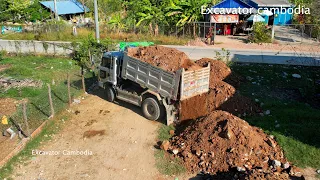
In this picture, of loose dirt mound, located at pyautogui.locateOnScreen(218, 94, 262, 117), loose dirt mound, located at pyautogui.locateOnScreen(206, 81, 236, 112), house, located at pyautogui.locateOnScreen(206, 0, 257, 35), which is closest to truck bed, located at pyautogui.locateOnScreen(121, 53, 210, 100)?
loose dirt mound, located at pyautogui.locateOnScreen(206, 81, 236, 112)

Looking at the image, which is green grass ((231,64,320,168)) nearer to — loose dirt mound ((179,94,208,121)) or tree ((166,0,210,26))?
loose dirt mound ((179,94,208,121))

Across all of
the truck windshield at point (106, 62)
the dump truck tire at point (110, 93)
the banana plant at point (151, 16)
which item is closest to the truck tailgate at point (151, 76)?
the truck windshield at point (106, 62)

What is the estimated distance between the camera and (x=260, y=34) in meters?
25.3

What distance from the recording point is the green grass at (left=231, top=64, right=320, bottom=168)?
8.48 m

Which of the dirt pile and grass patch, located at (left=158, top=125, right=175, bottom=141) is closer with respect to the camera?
grass patch, located at (left=158, top=125, right=175, bottom=141)

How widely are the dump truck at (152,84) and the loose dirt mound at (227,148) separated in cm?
149

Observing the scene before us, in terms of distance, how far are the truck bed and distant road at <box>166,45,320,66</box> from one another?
8.31 meters

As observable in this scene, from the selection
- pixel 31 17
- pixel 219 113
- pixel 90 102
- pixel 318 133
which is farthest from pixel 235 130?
pixel 31 17

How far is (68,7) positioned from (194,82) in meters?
33.6

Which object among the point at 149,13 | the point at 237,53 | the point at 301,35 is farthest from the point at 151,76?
the point at 301,35

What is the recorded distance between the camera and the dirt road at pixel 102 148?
7996 mm

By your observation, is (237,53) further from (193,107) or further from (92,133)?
(92,133)

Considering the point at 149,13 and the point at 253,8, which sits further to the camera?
the point at 149,13

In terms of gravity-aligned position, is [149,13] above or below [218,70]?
above
